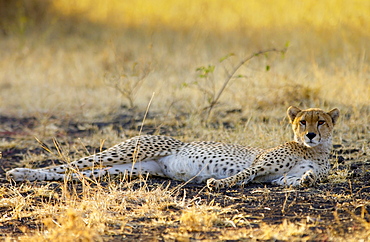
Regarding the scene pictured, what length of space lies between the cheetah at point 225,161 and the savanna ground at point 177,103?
135mm

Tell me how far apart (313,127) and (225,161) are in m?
0.79

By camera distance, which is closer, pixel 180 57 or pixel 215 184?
pixel 215 184

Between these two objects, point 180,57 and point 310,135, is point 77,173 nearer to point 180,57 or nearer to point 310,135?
point 310,135

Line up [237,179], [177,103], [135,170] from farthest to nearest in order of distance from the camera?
[177,103]
[135,170]
[237,179]

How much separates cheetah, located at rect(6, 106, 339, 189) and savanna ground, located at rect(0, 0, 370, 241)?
0.44 ft

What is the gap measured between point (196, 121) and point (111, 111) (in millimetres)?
1760

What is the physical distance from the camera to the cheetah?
438cm

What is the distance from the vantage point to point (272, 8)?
1404cm

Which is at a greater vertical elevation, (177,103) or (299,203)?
(299,203)

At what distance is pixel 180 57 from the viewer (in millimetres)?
11266

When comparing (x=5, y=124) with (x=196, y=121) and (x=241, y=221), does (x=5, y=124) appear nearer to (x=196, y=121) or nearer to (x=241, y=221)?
(x=196, y=121)

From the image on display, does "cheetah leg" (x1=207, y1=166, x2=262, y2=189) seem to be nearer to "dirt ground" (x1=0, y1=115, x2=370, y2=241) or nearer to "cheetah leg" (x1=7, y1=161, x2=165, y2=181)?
"dirt ground" (x1=0, y1=115, x2=370, y2=241)

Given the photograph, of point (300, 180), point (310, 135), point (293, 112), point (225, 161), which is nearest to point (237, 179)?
point (225, 161)

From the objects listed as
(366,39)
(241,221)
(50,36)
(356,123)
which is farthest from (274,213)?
(50,36)
